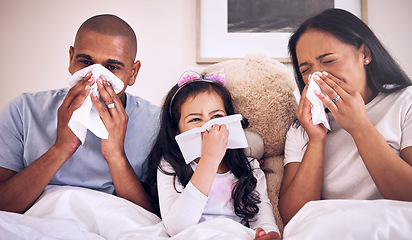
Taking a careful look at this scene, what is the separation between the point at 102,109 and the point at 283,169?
73 cm

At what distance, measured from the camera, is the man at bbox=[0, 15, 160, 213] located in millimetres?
1097

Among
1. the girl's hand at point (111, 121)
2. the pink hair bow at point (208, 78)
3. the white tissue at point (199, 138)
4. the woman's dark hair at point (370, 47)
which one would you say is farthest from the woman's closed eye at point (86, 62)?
the woman's dark hair at point (370, 47)

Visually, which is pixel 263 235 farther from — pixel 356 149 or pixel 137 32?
pixel 137 32

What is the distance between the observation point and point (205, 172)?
1009 millimetres

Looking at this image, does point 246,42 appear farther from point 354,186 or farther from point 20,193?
point 20,193

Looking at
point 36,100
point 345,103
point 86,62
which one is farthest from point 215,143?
point 36,100

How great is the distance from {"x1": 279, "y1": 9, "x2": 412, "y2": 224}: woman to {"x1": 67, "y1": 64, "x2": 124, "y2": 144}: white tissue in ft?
2.21

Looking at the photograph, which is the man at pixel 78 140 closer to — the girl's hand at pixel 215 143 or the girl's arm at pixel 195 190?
the girl's arm at pixel 195 190

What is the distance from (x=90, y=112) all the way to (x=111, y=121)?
8 cm

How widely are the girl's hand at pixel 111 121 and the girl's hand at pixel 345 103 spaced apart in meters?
0.70

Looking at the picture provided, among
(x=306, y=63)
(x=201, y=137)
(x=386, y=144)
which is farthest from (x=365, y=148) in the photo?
(x=201, y=137)

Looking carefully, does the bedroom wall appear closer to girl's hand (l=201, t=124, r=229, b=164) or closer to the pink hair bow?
the pink hair bow

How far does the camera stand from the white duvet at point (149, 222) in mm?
677

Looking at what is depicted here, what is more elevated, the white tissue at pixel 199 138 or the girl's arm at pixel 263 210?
the white tissue at pixel 199 138
